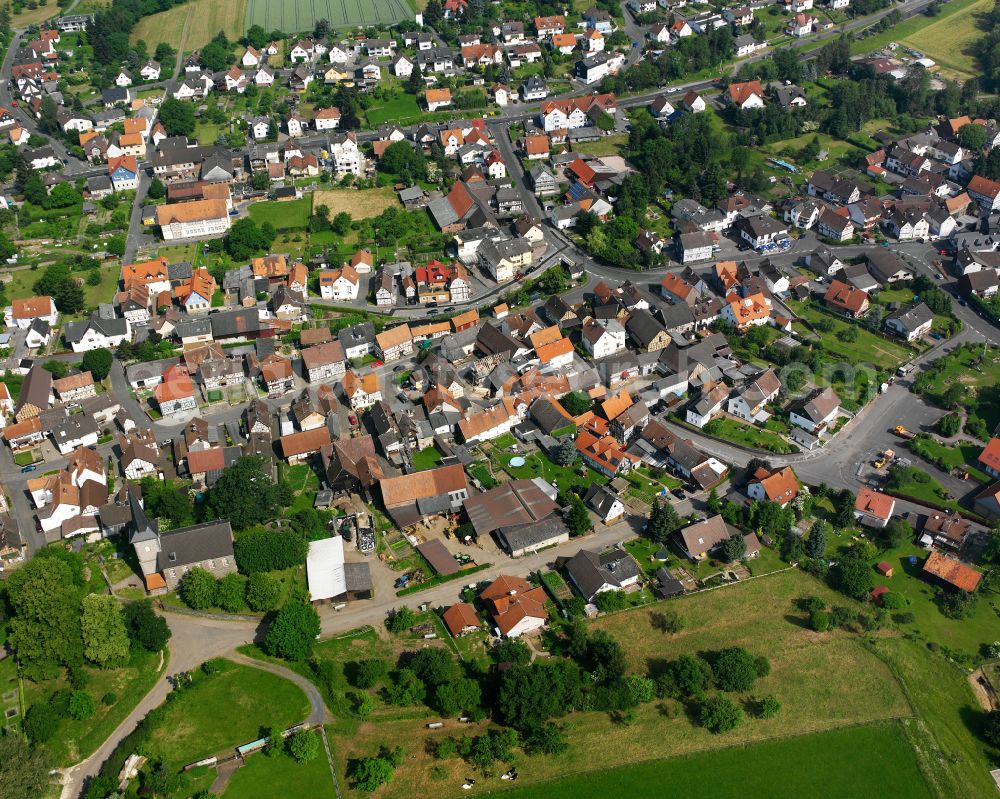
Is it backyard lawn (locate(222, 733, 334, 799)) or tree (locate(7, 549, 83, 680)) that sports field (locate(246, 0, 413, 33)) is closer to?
tree (locate(7, 549, 83, 680))

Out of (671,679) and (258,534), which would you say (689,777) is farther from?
(258,534)

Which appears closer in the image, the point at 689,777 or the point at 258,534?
the point at 689,777

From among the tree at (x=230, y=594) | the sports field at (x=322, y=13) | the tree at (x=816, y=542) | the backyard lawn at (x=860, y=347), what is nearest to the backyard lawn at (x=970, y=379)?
the backyard lawn at (x=860, y=347)

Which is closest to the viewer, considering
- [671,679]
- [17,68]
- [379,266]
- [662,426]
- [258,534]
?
[671,679]

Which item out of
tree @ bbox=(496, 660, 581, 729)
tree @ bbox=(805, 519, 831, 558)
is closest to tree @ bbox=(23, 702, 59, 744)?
tree @ bbox=(496, 660, 581, 729)

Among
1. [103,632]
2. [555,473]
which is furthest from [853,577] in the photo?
[103,632]

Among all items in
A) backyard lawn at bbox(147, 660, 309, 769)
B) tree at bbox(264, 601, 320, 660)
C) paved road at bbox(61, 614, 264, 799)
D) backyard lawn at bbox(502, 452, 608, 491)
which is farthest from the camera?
backyard lawn at bbox(502, 452, 608, 491)

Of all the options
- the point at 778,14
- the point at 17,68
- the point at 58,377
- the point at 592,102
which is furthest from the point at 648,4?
the point at 58,377

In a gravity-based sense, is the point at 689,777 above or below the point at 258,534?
below
